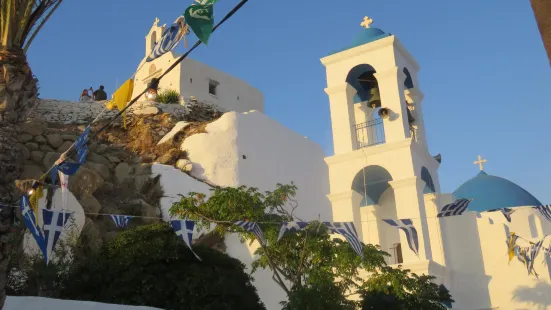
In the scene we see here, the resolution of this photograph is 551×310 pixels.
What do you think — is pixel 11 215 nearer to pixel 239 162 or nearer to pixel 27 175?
pixel 27 175

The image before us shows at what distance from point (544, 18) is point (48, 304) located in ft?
33.7

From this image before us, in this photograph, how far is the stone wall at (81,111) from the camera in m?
26.5

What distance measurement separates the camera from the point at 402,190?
50.7 feet

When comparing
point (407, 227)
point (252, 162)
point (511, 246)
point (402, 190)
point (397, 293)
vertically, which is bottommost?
point (397, 293)

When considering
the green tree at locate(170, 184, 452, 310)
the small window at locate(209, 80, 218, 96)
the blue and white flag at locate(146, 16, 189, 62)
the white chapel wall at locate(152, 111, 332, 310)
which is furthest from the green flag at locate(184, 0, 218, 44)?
the small window at locate(209, 80, 218, 96)

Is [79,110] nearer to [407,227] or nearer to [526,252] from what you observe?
[407,227]

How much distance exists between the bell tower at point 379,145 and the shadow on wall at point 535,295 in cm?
211

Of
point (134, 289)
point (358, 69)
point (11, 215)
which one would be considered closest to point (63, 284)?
point (134, 289)

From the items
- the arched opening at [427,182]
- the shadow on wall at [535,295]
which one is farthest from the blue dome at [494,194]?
the shadow on wall at [535,295]

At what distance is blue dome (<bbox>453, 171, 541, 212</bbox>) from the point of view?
70.5 feet

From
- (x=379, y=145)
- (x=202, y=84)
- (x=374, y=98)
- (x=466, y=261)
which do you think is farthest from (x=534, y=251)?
(x=202, y=84)

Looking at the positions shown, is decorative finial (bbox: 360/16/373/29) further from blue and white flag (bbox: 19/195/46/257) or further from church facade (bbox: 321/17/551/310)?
blue and white flag (bbox: 19/195/46/257)

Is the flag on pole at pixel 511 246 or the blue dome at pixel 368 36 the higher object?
the blue dome at pixel 368 36

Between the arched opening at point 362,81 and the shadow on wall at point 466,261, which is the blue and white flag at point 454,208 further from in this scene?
the arched opening at point 362,81
